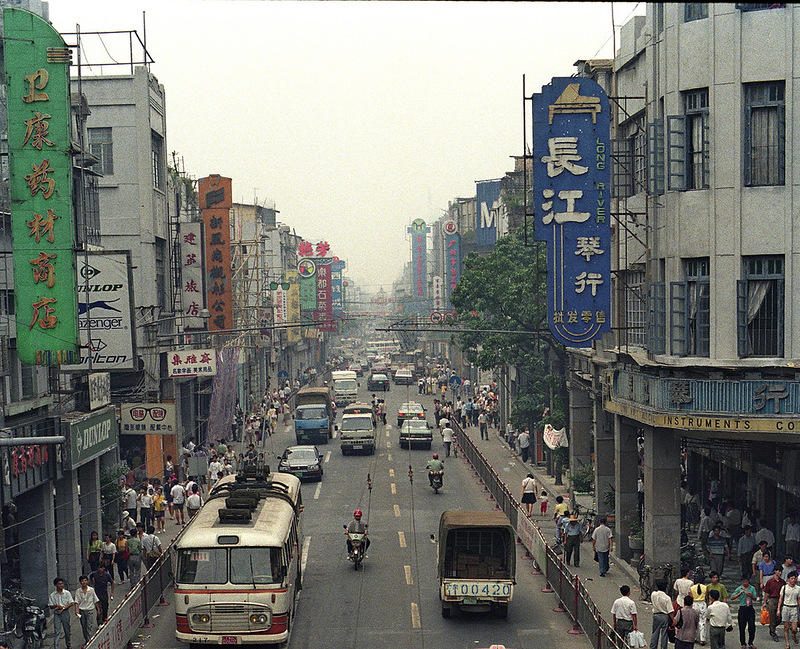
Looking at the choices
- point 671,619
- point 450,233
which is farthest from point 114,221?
point 450,233

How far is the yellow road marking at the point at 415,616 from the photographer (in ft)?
79.9

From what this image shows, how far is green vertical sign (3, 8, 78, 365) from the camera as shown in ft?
81.6

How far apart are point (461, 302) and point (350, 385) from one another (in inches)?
1522

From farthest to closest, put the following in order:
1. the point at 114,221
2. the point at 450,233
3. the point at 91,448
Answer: the point at 450,233
the point at 114,221
the point at 91,448

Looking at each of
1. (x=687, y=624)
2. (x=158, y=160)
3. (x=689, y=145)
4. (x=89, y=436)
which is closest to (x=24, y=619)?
(x=89, y=436)

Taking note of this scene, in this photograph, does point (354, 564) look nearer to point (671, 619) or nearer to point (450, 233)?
point (671, 619)

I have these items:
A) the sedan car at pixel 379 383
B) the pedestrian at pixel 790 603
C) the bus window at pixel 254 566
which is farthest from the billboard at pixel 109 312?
the sedan car at pixel 379 383

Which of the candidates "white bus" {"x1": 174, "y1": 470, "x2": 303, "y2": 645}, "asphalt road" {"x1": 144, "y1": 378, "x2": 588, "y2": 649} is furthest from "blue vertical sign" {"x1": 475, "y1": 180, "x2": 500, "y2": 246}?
"white bus" {"x1": 174, "y1": 470, "x2": 303, "y2": 645}

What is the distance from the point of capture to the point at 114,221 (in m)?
47.5

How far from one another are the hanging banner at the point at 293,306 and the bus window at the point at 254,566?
308 ft

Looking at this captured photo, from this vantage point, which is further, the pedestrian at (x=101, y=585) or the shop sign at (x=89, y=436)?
the shop sign at (x=89, y=436)

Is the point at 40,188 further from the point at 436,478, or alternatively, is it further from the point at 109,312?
the point at 436,478

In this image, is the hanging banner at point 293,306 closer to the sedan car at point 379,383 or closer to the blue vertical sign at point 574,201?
the sedan car at point 379,383

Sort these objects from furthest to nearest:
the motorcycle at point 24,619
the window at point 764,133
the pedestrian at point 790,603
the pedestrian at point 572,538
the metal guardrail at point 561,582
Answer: the pedestrian at point 572,538 < the window at point 764,133 < the motorcycle at point 24,619 < the pedestrian at point 790,603 < the metal guardrail at point 561,582
